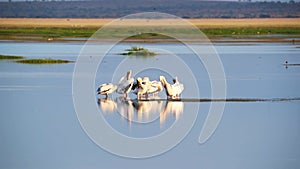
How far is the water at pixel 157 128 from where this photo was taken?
12031 mm

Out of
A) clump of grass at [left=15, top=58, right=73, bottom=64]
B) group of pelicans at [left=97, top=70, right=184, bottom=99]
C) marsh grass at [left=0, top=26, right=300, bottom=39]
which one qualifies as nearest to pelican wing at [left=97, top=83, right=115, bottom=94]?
group of pelicans at [left=97, top=70, right=184, bottom=99]

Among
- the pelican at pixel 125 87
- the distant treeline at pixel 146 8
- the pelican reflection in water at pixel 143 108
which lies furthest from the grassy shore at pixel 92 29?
the distant treeline at pixel 146 8

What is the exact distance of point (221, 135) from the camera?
552 inches

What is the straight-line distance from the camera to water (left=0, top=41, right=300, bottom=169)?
12031mm

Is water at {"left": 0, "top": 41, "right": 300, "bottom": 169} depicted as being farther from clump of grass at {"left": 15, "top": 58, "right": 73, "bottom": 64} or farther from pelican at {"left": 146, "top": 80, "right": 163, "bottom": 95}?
clump of grass at {"left": 15, "top": 58, "right": 73, "bottom": 64}

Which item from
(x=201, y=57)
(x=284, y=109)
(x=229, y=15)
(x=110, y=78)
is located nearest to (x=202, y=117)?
(x=284, y=109)

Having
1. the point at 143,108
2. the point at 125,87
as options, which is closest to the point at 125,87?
the point at 125,87

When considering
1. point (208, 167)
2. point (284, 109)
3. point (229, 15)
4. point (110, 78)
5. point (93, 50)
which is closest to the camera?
point (208, 167)

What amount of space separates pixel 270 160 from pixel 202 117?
157 inches

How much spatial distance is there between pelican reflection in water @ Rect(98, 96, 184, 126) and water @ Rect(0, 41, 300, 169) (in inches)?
1.6

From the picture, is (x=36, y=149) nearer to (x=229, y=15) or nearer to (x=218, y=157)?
(x=218, y=157)

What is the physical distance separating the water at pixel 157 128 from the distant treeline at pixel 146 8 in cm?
10956

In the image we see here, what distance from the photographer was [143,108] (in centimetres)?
1708

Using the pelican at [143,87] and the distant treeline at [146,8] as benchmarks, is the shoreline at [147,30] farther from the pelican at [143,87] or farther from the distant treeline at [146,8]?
the distant treeline at [146,8]
